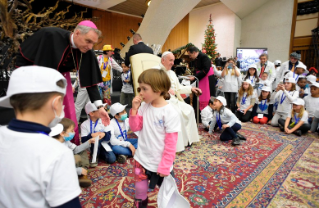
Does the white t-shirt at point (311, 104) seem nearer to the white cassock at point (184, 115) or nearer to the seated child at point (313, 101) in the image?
the seated child at point (313, 101)

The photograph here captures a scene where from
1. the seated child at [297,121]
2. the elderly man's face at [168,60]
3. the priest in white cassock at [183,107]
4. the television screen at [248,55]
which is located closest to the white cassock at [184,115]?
the priest in white cassock at [183,107]

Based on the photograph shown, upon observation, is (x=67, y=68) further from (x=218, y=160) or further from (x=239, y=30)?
(x=239, y=30)

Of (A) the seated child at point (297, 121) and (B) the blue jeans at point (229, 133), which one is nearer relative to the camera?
(B) the blue jeans at point (229, 133)

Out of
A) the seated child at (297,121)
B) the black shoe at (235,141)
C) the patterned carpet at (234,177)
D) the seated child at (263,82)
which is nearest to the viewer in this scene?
the patterned carpet at (234,177)

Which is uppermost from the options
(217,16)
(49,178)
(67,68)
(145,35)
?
(217,16)

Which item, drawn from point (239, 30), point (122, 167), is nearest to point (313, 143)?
point (122, 167)

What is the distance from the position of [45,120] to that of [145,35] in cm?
772

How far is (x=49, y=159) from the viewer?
646mm

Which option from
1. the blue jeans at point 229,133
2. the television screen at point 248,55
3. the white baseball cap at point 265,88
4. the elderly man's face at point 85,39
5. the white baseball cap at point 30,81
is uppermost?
the television screen at point 248,55

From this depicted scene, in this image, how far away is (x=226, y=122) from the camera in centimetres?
369

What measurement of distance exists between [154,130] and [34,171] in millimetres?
816

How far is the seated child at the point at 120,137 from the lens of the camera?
2693 mm

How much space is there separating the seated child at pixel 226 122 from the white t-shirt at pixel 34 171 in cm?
302

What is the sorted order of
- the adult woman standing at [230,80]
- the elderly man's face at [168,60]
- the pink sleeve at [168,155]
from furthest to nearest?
1. the adult woman standing at [230,80]
2. the elderly man's face at [168,60]
3. the pink sleeve at [168,155]
